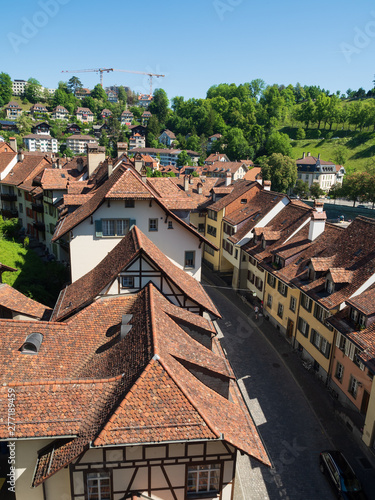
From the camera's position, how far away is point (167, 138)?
188m

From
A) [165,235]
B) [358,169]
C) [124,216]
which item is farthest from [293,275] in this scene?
[358,169]

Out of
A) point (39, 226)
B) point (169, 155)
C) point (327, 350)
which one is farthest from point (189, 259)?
point (169, 155)

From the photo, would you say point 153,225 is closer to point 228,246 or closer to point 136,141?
point 228,246

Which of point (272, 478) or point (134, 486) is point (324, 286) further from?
point (134, 486)

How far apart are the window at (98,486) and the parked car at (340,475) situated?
1230 centimetres

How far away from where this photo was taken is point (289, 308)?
115 feet

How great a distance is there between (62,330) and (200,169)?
109m

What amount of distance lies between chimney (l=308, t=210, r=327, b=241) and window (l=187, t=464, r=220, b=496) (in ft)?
82.5

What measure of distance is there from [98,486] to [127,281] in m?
10.8

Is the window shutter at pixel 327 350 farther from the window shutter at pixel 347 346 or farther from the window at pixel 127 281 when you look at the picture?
Result: the window at pixel 127 281

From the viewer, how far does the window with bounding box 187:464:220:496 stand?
49.4 ft

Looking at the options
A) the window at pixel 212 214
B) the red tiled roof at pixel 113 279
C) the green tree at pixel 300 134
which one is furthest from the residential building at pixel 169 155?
the red tiled roof at pixel 113 279

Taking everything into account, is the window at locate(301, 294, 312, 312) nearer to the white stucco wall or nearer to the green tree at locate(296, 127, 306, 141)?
the white stucco wall

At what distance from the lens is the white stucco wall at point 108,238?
30.9 metres
